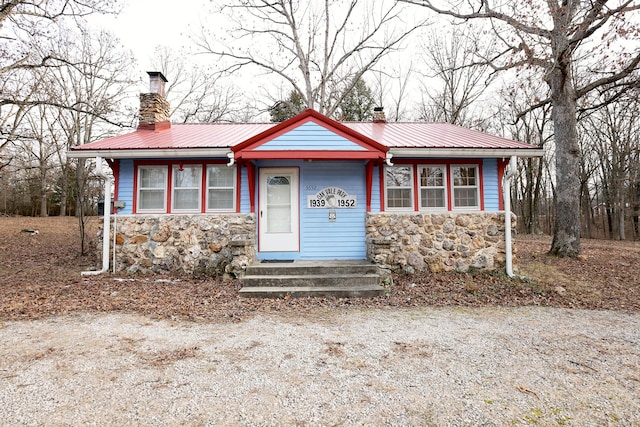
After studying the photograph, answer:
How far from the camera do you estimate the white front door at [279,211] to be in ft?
26.7

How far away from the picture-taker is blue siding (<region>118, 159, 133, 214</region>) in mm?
8055

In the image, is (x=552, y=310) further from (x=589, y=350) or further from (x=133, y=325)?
(x=133, y=325)

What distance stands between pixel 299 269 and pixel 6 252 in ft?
34.8

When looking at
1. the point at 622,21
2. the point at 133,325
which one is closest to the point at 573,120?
the point at 622,21

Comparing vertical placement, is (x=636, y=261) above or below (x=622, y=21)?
below

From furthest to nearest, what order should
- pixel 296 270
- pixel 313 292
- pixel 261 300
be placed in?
pixel 296 270
pixel 313 292
pixel 261 300

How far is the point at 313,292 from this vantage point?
20.3ft

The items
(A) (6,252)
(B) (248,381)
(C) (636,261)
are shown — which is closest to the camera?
(B) (248,381)

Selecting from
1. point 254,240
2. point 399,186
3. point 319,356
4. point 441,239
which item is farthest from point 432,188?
point 319,356

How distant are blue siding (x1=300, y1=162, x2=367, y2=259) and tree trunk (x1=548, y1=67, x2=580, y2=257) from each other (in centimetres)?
610

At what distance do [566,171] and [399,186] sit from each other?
5.38m

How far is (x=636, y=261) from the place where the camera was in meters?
9.27

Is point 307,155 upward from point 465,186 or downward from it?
upward

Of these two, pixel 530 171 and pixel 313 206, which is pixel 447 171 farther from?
pixel 530 171
